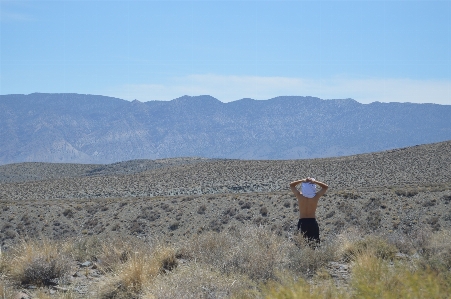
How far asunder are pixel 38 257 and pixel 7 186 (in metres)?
50.1

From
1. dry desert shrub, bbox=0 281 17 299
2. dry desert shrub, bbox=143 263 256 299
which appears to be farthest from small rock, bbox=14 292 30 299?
dry desert shrub, bbox=143 263 256 299

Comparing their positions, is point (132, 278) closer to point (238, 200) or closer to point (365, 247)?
point (365, 247)

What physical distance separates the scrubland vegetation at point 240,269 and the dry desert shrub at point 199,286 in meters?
0.01

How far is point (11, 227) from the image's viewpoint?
103 feet

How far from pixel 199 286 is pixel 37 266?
120 inches

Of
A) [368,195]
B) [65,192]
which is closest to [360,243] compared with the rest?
[368,195]

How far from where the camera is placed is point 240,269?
26.3 feet

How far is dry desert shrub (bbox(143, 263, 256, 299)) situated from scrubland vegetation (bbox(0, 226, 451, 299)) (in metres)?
0.01

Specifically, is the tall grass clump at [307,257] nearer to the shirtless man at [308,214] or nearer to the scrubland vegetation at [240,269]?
the scrubland vegetation at [240,269]

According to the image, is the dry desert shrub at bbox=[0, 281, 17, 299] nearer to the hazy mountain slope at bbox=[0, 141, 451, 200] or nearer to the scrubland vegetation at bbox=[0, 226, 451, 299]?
the scrubland vegetation at bbox=[0, 226, 451, 299]

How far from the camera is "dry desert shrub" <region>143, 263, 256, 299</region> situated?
6.54m

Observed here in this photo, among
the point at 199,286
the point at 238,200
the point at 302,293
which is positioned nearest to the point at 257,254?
the point at 199,286

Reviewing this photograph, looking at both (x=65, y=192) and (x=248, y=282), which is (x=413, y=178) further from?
(x=248, y=282)

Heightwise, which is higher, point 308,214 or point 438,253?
point 308,214
